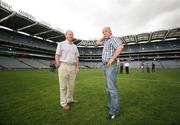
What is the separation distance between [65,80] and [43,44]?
60.0 m

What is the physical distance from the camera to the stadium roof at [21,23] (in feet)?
111

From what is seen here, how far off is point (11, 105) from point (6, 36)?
4935 cm

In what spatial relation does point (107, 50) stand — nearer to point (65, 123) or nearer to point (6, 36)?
point (65, 123)

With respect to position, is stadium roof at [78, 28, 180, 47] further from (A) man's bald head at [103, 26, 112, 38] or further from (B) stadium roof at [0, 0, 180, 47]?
(A) man's bald head at [103, 26, 112, 38]

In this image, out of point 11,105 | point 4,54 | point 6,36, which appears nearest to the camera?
point 11,105

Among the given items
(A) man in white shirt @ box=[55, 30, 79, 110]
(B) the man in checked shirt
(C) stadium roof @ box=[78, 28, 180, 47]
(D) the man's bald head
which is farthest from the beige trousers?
(C) stadium roof @ box=[78, 28, 180, 47]

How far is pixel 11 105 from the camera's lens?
13.6 feet

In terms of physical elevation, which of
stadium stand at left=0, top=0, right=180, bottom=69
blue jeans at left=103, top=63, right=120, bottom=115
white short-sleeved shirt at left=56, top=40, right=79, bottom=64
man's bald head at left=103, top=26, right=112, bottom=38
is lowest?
blue jeans at left=103, top=63, right=120, bottom=115

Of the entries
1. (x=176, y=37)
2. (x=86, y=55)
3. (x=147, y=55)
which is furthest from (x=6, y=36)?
(x=176, y=37)

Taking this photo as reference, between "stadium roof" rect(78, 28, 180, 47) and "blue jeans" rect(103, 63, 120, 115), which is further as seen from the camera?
"stadium roof" rect(78, 28, 180, 47)

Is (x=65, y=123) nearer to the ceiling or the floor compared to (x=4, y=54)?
nearer to the floor

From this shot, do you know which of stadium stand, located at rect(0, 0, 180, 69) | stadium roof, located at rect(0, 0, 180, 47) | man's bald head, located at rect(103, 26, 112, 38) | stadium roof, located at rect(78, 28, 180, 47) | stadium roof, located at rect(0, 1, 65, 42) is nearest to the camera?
man's bald head, located at rect(103, 26, 112, 38)

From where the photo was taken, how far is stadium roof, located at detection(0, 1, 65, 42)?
33938 millimetres

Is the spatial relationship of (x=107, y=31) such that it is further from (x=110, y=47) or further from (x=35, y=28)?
(x=35, y=28)
